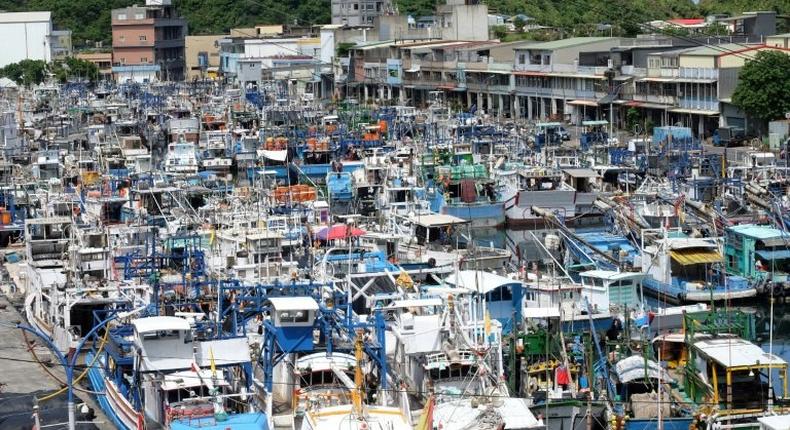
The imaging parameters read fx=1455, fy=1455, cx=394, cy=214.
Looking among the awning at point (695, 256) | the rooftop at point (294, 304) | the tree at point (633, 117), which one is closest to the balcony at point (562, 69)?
the tree at point (633, 117)

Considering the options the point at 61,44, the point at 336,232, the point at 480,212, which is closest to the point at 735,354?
the point at 336,232

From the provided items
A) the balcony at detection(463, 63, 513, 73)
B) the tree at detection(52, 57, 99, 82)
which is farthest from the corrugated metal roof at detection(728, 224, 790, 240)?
the tree at detection(52, 57, 99, 82)

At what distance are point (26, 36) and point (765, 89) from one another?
45623mm

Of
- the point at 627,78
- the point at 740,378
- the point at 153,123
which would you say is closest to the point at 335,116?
the point at 153,123

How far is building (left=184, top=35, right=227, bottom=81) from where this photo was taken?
7344 cm

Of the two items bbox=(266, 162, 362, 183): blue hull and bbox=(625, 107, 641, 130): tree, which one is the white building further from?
bbox=(266, 162, 362, 183): blue hull

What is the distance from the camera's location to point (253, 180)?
29562mm

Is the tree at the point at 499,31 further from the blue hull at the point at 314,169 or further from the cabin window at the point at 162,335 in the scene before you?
the cabin window at the point at 162,335

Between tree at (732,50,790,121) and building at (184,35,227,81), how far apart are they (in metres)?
43.0

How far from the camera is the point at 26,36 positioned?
70.4 metres

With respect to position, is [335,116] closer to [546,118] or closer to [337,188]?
[546,118]

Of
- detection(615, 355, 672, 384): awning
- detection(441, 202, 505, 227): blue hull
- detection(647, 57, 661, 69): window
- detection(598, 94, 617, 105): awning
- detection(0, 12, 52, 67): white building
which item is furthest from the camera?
detection(0, 12, 52, 67): white building

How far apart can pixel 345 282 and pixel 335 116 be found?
89.1 ft

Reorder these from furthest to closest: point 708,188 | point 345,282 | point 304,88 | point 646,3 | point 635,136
Result: point 646,3, point 304,88, point 635,136, point 708,188, point 345,282
